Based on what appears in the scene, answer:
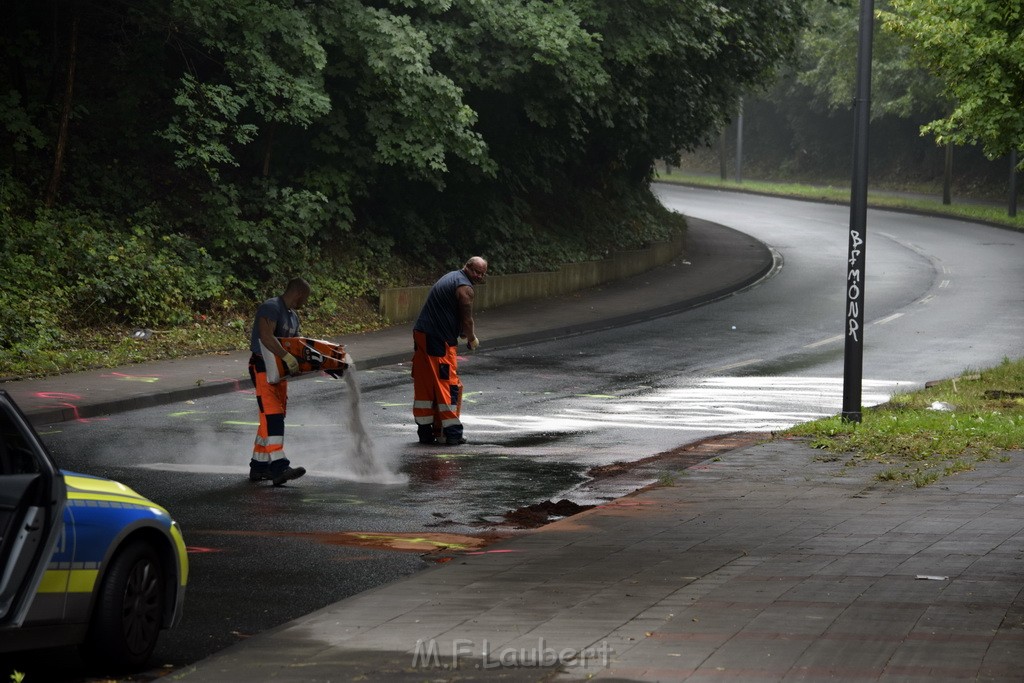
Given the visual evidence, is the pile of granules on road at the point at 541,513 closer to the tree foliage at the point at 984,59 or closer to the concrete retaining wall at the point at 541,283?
the tree foliage at the point at 984,59

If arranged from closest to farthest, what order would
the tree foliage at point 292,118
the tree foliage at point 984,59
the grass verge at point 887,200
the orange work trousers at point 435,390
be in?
the orange work trousers at point 435,390 → the tree foliage at point 984,59 → the tree foliage at point 292,118 → the grass verge at point 887,200

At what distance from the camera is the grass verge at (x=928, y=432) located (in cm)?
1259

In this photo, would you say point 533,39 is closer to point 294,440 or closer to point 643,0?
point 643,0

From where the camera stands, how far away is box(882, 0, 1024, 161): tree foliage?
19.6 meters

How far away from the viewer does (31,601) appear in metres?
6.05

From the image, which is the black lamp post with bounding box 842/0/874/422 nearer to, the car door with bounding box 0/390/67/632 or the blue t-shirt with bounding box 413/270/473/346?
the blue t-shirt with bounding box 413/270/473/346

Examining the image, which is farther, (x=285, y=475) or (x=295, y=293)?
(x=295, y=293)

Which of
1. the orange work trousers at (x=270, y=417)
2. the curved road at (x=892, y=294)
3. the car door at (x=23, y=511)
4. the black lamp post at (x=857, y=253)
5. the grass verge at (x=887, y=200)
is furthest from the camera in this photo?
the grass verge at (x=887, y=200)

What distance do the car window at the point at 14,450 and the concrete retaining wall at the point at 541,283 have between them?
1847 centimetres

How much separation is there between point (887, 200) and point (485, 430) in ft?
140

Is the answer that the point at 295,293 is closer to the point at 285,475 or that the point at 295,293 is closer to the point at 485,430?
the point at 285,475

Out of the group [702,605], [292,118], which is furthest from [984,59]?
[702,605]

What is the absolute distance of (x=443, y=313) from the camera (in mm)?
14273

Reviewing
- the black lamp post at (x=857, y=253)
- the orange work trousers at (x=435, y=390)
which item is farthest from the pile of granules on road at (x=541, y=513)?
the black lamp post at (x=857, y=253)
